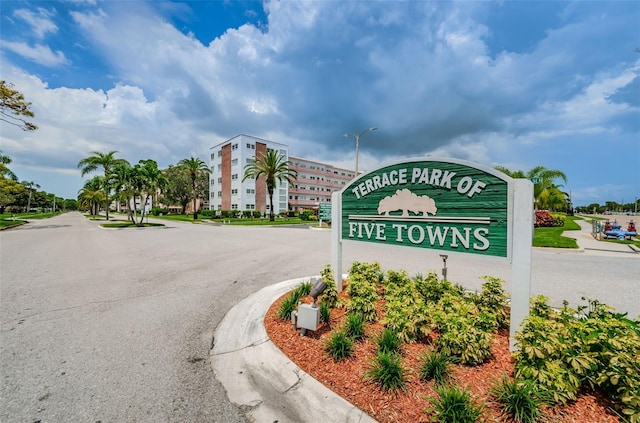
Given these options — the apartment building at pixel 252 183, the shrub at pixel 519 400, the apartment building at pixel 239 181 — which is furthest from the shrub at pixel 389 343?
the apartment building at pixel 239 181

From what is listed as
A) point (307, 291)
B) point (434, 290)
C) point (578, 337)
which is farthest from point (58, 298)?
point (578, 337)

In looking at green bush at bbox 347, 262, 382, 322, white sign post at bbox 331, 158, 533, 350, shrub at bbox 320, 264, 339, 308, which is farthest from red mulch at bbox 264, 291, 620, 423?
shrub at bbox 320, 264, 339, 308

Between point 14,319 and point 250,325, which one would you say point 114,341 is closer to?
point 250,325

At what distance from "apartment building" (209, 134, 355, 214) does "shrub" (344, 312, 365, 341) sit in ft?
157

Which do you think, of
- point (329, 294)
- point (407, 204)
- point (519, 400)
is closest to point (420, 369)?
point (519, 400)

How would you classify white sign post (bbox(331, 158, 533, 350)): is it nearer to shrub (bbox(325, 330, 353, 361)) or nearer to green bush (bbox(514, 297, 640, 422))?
green bush (bbox(514, 297, 640, 422))

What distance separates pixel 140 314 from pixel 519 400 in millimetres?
5625

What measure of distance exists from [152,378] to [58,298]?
4480 mm

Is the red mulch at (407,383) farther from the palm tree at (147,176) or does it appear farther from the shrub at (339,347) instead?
the palm tree at (147,176)

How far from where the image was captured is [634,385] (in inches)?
83.4

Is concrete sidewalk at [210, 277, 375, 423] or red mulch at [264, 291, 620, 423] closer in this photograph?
red mulch at [264, 291, 620, 423]

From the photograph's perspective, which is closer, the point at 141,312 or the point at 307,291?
the point at 141,312

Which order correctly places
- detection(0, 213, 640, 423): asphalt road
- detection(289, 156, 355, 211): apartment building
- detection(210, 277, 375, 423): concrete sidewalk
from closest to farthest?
1. detection(210, 277, 375, 423): concrete sidewalk
2. detection(0, 213, 640, 423): asphalt road
3. detection(289, 156, 355, 211): apartment building

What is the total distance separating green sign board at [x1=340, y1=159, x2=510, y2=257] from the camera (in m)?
3.58
